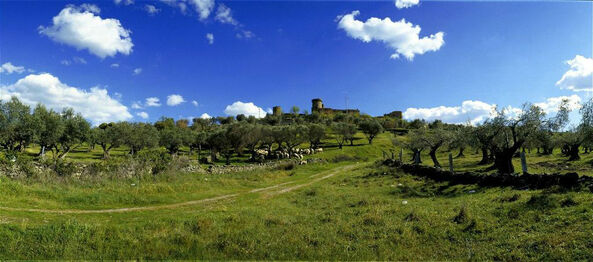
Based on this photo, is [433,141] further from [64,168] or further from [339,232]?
[64,168]

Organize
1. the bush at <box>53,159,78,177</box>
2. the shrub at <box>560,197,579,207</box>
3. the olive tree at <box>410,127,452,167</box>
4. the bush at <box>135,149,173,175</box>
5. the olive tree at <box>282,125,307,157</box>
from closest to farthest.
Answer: the shrub at <box>560,197,579,207</box>
the bush at <box>53,159,78,177</box>
the bush at <box>135,149,173,175</box>
the olive tree at <box>410,127,452,167</box>
the olive tree at <box>282,125,307,157</box>

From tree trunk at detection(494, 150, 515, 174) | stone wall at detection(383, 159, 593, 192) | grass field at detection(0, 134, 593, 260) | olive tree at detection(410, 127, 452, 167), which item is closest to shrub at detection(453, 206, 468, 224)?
grass field at detection(0, 134, 593, 260)

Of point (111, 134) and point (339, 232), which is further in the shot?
point (111, 134)

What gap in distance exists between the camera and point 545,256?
746 centimetres

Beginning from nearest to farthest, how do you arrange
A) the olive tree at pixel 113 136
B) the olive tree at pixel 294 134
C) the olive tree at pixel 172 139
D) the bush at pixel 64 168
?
the bush at pixel 64 168, the olive tree at pixel 113 136, the olive tree at pixel 294 134, the olive tree at pixel 172 139

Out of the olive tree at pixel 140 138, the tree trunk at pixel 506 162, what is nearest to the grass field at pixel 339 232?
the tree trunk at pixel 506 162

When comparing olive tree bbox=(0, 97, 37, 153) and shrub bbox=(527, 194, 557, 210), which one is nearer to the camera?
shrub bbox=(527, 194, 557, 210)

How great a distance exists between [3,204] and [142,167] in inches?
472

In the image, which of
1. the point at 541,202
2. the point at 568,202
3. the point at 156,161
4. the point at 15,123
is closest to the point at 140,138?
the point at 15,123

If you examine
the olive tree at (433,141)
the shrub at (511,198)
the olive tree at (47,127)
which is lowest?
the shrub at (511,198)

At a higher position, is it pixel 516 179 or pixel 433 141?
pixel 433 141

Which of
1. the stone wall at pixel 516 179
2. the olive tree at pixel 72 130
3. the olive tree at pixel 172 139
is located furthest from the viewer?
the olive tree at pixel 172 139

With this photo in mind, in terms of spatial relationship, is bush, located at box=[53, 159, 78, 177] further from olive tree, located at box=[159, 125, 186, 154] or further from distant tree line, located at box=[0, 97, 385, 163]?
olive tree, located at box=[159, 125, 186, 154]

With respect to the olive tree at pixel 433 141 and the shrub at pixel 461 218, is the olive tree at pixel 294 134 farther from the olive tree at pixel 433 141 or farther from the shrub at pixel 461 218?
the shrub at pixel 461 218
